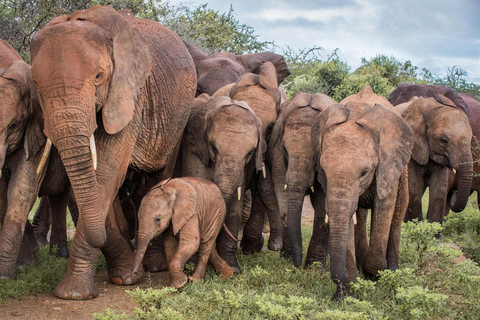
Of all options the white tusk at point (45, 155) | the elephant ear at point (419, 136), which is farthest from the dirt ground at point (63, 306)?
the elephant ear at point (419, 136)

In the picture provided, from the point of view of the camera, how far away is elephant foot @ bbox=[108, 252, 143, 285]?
5.82 m

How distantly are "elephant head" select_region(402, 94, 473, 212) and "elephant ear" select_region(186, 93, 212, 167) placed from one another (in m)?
2.77

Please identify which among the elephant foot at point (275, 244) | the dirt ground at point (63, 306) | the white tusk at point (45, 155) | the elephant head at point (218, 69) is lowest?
the dirt ground at point (63, 306)

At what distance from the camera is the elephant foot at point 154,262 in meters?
6.30

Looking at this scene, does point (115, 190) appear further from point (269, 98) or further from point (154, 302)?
point (269, 98)

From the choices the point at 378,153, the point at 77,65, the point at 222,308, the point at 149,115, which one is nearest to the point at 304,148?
the point at 378,153

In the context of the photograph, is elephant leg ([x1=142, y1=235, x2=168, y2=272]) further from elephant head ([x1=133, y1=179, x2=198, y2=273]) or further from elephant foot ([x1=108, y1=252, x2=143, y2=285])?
elephant head ([x1=133, y1=179, x2=198, y2=273])

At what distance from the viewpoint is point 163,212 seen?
17.9 feet

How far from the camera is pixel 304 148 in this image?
19.9 ft

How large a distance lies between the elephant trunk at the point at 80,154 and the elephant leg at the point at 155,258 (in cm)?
142

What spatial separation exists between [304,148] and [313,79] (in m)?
11.1

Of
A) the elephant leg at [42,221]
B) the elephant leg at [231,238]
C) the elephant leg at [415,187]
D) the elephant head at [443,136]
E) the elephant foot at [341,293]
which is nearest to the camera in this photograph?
the elephant foot at [341,293]

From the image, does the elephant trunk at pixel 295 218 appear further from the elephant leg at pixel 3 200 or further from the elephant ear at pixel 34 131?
the elephant leg at pixel 3 200

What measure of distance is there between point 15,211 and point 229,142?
1877 mm
